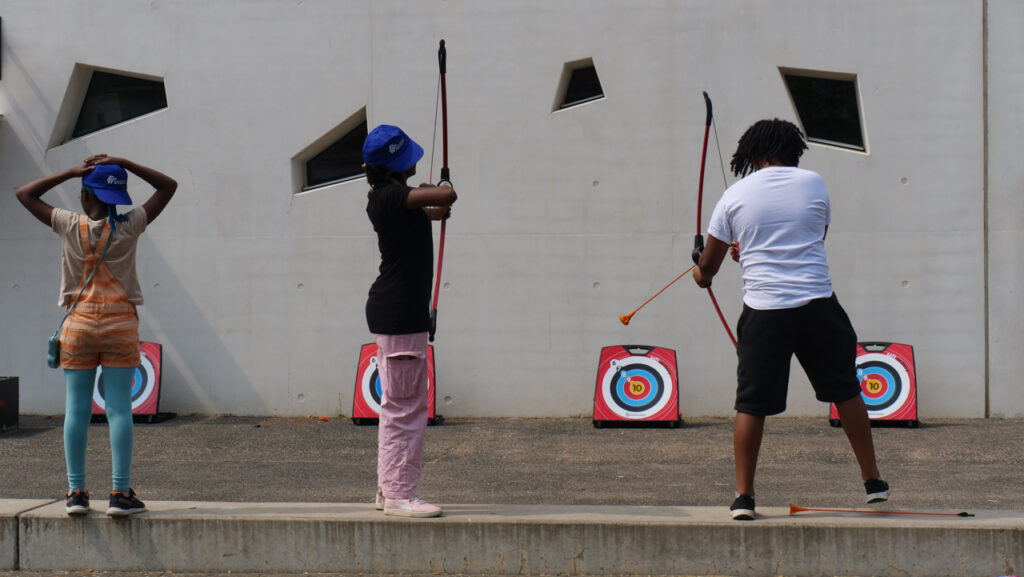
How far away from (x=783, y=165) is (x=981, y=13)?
5.66 meters

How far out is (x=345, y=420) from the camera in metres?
9.11

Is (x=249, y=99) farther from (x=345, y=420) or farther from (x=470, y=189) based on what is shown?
(x=345, y=420)

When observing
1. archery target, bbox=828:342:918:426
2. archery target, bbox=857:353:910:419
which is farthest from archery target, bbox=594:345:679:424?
archery target, bbox=857:353:910:419

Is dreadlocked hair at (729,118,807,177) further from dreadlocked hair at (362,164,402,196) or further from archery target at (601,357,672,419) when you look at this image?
archery target at (601,357,672,419)

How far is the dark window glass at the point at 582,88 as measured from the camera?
30.0ft

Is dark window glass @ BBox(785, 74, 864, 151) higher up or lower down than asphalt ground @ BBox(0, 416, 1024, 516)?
higher up

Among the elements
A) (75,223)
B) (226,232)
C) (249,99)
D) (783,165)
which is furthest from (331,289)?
(783,165)

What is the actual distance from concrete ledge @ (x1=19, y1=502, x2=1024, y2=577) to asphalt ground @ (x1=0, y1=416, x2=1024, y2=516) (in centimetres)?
124

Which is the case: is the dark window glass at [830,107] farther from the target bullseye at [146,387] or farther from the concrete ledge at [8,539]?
the concrete ledge at [8,539]

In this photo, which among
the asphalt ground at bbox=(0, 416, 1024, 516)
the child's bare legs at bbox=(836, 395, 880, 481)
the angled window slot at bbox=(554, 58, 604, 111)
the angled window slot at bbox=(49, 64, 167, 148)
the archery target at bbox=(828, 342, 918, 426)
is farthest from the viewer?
the angled window slot at bbox=(49, 64, 167, 148)

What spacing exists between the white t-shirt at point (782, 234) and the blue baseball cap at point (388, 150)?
4.67 feet

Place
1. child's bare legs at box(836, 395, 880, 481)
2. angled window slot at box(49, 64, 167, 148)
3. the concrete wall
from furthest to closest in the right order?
angled window slot at box(49, 64, 167, 148)
the concrete wall
child's bare legs at box(836, 395, 880, 481)

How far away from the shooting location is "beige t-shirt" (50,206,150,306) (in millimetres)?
4379

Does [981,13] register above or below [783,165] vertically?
above
